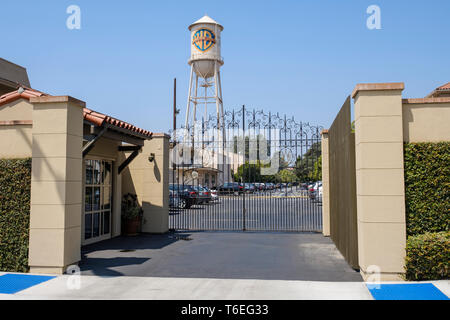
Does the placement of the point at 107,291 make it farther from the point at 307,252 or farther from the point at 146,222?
the point at 146,222

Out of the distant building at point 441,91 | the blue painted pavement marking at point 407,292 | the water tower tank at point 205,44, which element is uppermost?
the water tower tank at point 205,44

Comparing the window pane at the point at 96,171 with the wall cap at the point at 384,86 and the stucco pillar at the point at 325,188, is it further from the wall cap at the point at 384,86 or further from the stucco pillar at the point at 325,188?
the wall cap at the point at 384,86

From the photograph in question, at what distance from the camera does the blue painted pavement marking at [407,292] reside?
4.93 meters

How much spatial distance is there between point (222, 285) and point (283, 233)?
6452 millimetres

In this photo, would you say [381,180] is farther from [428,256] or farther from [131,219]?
[131,219]

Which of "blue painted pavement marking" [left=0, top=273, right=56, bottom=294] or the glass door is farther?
the glass door

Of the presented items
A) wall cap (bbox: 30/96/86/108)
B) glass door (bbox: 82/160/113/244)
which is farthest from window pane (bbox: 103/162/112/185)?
wall cap (bbox: 30/96/86/108)

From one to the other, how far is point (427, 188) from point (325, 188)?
17.9ft

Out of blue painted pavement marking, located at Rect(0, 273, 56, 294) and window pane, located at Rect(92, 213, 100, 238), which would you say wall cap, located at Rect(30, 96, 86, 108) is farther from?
window pane, located at Rect(92, 213, 100, 238)

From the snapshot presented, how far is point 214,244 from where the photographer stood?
9914mm

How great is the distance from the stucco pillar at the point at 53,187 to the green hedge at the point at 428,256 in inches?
235

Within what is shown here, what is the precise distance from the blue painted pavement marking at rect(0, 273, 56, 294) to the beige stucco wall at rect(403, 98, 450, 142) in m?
6.73

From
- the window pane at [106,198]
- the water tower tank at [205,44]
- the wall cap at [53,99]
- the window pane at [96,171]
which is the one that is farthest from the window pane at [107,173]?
the water tower tank at [205,44]

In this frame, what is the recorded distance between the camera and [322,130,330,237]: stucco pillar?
1128 centimetres
